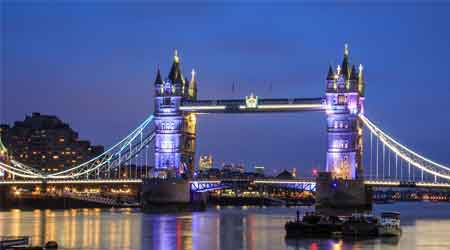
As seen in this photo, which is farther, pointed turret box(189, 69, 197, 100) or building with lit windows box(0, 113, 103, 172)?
building with lit windows box(0, 113, 103, 172)

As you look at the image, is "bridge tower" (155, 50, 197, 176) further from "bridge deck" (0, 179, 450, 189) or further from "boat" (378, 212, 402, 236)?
"boat" (378, 212, 402, 236)

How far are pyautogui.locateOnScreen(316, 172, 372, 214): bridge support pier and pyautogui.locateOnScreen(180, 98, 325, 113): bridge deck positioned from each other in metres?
6.78

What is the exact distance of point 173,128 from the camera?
4264 inches

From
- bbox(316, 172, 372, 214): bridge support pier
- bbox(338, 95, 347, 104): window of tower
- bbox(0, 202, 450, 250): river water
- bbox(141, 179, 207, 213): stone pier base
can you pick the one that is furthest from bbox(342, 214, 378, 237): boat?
bbox(141, 179, 207, 213): stone pier base

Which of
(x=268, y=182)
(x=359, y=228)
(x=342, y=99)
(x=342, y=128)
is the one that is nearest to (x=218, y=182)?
(x=268, y=182)

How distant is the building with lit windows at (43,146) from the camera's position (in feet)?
536

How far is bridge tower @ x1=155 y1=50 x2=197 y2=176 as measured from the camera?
108000mm

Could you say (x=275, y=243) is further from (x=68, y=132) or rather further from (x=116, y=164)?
(x=68, y=132)

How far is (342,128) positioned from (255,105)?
868 cm

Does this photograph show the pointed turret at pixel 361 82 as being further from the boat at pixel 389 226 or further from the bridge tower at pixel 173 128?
the boat at pixel 389 226

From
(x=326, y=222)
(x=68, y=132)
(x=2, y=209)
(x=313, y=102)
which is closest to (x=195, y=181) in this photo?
(x=313, y=102)

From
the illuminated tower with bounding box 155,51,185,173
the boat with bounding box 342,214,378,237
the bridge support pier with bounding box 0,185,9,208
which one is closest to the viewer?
the boat with bounding box 342,214,378,237

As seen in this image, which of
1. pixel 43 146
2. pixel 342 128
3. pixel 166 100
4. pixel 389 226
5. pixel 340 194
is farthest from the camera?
pixel 43 146

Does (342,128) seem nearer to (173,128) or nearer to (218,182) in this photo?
(218,182)
